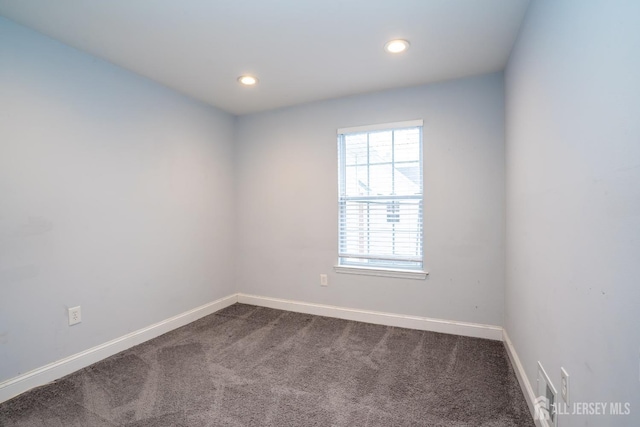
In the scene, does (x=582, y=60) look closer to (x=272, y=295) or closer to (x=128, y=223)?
(x=128, y=223)

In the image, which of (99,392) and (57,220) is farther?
(57,220)

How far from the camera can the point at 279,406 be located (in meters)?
1.84

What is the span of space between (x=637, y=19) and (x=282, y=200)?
10.2 ft

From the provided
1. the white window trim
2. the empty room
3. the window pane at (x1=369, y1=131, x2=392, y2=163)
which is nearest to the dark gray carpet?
the empty room

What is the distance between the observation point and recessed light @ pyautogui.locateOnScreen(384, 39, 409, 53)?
2221mm

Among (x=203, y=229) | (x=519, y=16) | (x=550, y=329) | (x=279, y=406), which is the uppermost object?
(x=519, y=16)

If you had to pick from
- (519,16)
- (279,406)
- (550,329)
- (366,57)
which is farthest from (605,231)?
(366,57)

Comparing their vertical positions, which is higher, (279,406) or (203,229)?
(203,229)

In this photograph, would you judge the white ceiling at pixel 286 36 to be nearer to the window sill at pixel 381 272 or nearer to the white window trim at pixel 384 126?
the white window trim at pixel 384 126

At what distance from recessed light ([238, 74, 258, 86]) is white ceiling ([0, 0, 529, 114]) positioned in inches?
2.7

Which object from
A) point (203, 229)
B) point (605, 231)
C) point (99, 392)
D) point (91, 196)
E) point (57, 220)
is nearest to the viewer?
point (605, 231)

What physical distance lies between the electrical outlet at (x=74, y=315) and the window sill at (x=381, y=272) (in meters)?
2.28

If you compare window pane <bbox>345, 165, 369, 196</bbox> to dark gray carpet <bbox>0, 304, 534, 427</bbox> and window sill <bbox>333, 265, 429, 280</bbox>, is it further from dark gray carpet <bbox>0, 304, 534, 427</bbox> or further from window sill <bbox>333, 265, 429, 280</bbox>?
dark gray carpet <bbox>0, 304, 534, 427</bbox>

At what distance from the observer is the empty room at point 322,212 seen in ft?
3.91
